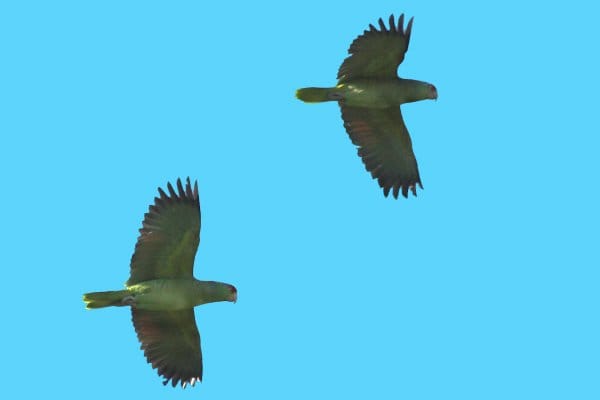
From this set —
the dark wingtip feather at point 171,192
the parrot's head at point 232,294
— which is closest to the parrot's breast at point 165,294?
the parrot's head at point 232,294

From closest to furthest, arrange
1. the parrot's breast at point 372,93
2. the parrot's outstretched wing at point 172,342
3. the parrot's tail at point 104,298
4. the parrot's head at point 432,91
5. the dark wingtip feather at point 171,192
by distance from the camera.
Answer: the parrot's tail at point 104,298 < the dark wingtip feather at point 171,192 < the parrot's outstretched wing at point 172,342 < the parrot's breast at point 372,93 < the parrot's head at point 432,91

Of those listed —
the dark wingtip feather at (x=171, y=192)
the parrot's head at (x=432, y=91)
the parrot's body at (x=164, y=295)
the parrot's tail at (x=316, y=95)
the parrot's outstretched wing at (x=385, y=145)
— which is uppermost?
the parrot's head at (x=432, y=91)

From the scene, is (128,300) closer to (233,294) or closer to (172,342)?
(172,342)

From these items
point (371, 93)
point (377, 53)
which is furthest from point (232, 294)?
point (377, 53)

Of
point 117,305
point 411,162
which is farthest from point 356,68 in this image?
point 117,305

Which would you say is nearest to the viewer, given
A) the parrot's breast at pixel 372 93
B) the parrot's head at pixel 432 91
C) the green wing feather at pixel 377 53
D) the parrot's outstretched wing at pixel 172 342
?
the parrot's outstretched wing at pixel 172 342

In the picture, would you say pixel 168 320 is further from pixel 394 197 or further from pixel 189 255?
pixel 394 197

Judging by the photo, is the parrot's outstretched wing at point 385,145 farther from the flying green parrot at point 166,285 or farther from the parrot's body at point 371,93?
the flying green parrot at point 166,285
